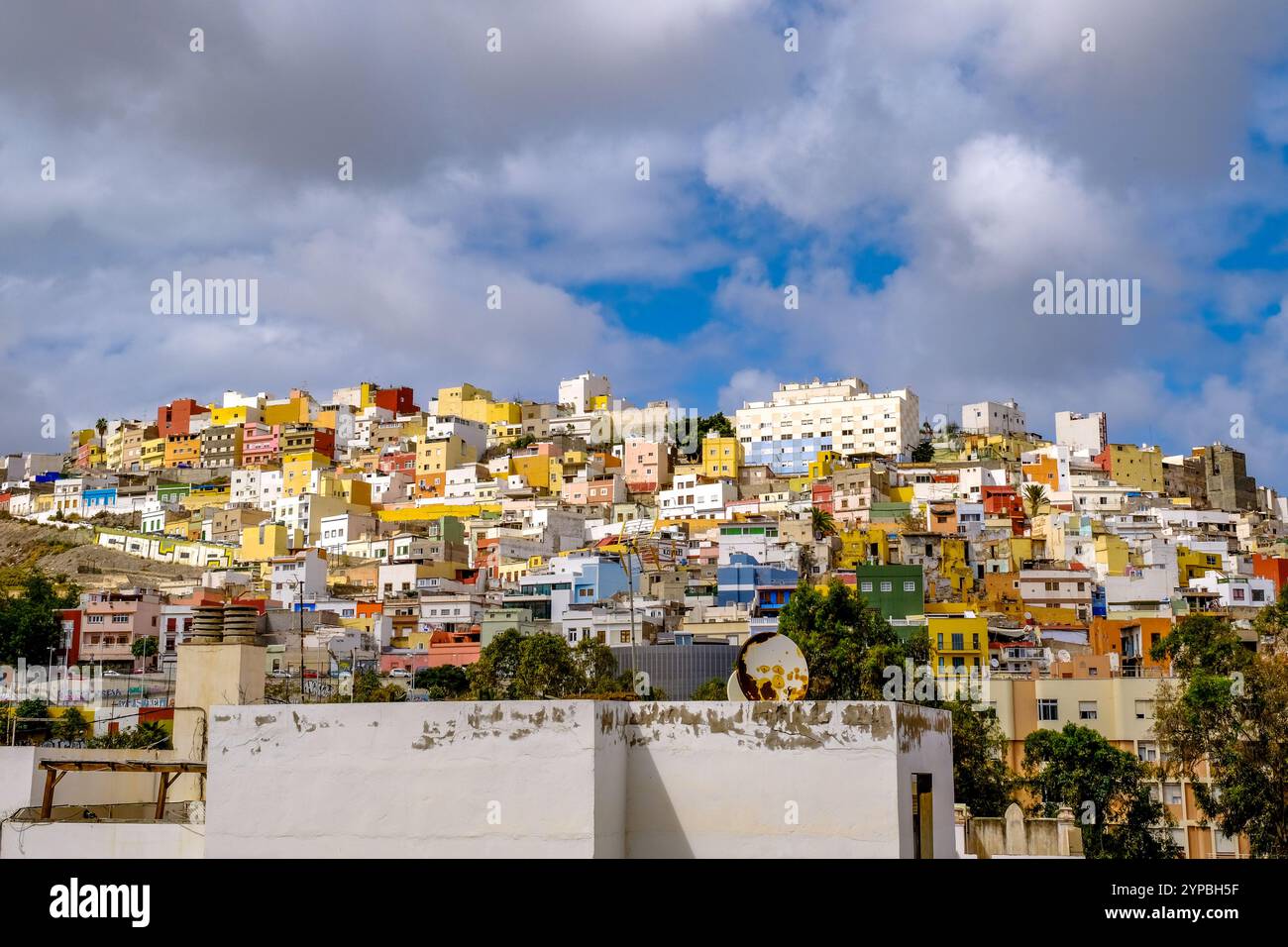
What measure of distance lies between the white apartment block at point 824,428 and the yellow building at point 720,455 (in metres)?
4.06

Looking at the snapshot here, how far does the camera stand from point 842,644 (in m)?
39.8

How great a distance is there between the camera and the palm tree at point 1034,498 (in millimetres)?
85312

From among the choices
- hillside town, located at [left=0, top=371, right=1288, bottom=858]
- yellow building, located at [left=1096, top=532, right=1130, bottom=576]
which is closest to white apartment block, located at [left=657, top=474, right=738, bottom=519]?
hillside town, located at [left=0, top=371, right=1288, bottom=858]

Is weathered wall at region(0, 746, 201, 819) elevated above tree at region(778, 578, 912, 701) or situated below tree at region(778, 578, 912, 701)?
below

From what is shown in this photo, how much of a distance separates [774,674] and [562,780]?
293cm

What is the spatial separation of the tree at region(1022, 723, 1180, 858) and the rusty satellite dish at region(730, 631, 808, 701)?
2178 cm

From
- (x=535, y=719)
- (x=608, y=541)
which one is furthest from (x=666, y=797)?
(x=608, y=541)

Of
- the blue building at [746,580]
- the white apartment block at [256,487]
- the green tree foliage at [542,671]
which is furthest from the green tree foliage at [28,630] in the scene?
the white apartment block at [256,487]

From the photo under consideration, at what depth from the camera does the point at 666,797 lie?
13211 millimetres

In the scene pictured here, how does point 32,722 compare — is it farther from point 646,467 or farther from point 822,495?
point 646,467

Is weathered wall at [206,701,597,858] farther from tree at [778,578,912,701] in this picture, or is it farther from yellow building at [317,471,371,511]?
yellow building at [317,471,371,511]

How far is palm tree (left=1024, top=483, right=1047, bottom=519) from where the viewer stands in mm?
85312

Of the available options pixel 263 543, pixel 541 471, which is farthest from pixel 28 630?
pixel 541 471

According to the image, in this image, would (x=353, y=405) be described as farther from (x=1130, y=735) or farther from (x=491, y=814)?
(x=491, y=814)
